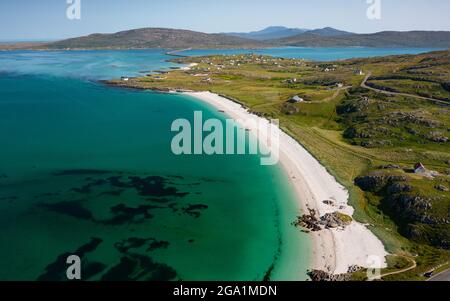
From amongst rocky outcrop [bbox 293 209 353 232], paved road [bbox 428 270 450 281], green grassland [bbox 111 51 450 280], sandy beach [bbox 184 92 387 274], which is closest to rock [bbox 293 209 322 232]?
rocky outcrop [bbox 293 209 353 232]

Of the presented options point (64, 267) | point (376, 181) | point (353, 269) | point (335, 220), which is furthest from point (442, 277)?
point (64, 267)

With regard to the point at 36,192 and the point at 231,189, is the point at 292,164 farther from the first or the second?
the point at 36,192

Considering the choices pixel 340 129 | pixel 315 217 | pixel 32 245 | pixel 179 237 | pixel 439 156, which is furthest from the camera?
Result: pixel 340 129

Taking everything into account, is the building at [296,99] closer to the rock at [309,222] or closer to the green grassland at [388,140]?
the green grassland at [388,140]

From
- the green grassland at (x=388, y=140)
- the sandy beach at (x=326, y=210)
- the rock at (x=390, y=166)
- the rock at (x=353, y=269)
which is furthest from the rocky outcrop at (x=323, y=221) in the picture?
the rock at (x=390, y=166)

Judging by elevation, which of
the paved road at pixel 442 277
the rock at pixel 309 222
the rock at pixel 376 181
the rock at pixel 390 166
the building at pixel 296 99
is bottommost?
the paved road at pixel 442 277

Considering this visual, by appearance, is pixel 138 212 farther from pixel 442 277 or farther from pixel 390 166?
pixel 390 166
